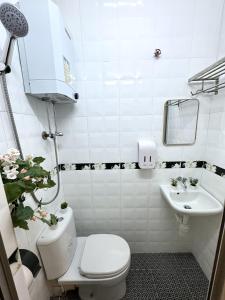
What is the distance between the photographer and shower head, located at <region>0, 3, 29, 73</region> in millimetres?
560

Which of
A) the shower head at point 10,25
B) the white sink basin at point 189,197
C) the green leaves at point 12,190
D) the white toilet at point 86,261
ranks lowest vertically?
the white toilet at point 86,261

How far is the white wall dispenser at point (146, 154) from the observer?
1.34m

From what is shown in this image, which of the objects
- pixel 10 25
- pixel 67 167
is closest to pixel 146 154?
pixel 67 167

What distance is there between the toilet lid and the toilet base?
0.99 ft

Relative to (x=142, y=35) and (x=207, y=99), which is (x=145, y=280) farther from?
(x=142, y=35)

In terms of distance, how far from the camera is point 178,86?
4.25ft

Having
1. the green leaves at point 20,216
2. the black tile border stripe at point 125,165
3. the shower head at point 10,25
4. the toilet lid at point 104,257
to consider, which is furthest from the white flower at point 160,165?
the shower head at point 10,25

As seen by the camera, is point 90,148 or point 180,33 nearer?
point 180,33

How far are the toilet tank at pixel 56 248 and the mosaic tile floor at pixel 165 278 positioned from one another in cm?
42

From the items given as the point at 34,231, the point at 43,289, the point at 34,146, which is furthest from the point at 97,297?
the point at 34,146

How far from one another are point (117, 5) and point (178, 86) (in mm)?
778

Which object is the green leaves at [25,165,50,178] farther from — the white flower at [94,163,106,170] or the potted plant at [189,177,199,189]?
the potted plant at [189,177,199,189]

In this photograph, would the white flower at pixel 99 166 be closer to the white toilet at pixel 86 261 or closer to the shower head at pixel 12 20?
the white toilet at pixel 86 261

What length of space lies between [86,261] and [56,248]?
27 centimetres
